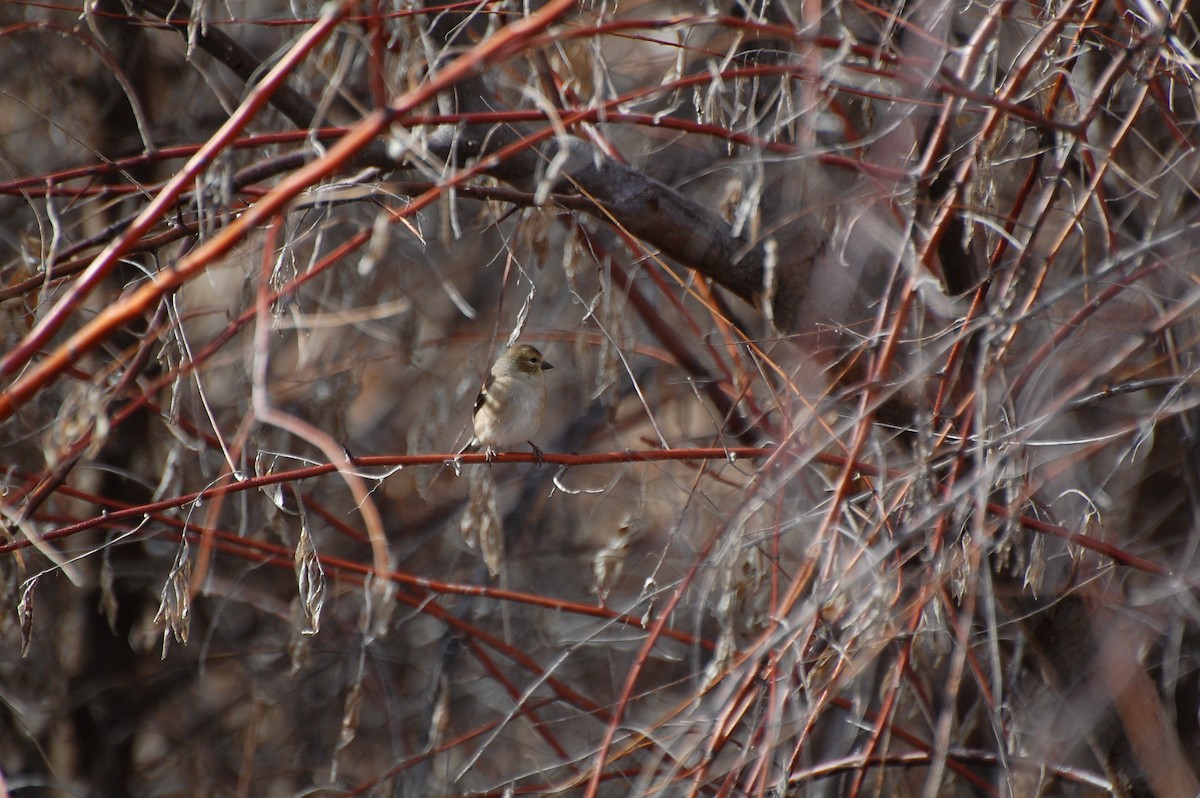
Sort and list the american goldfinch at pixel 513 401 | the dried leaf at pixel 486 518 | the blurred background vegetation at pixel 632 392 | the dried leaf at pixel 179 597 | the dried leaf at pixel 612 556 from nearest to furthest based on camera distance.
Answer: the blurred background vegetation at pixel 632 392 → the dried leaf at pixel 179 597 → the dried leaf at pixel 612 556 → the dried leaf at pixel 486 518 → the american goldfinch at pixel 513 401

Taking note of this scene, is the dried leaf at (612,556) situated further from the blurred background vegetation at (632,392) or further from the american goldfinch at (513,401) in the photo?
the american goldfinch at (513,401)

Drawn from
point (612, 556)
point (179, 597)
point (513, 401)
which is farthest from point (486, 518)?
point (513, 401)

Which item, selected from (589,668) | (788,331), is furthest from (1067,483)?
(589,668)

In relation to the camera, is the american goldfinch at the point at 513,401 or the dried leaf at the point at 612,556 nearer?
the dried leaf at the point at 612,556

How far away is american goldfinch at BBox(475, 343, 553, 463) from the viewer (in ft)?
18.4

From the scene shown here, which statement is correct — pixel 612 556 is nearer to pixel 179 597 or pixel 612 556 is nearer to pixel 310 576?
pixel 310 576

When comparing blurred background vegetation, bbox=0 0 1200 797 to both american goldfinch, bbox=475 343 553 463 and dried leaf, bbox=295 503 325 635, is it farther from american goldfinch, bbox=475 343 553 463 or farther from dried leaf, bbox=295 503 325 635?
american goldfinch, bbox=475 343 553 463

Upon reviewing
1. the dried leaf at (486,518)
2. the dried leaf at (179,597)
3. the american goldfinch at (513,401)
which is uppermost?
the dried leaf at (179,597)

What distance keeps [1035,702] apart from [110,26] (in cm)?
583

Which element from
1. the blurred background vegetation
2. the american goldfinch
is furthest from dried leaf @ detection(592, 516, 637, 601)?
the american goldfinch

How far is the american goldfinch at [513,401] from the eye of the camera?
5.60 m

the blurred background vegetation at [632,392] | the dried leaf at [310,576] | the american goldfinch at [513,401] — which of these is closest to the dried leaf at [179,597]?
the blurred background vegetation at [632,392]

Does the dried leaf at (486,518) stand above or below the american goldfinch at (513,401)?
above

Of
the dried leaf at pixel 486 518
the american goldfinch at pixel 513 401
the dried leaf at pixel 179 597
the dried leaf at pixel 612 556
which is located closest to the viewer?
the dried leaf at pixel 179 597
